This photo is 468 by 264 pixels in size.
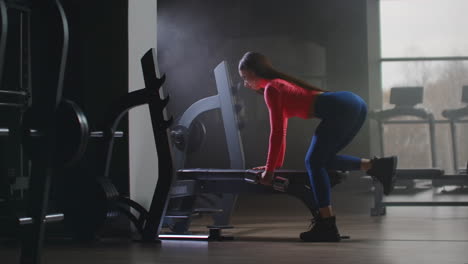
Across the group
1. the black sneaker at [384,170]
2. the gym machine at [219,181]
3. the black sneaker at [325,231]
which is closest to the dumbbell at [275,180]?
the gym machine at [219,181]

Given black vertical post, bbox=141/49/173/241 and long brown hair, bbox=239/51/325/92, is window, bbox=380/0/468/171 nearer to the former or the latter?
long brown hair, bbox=239/51/325/92

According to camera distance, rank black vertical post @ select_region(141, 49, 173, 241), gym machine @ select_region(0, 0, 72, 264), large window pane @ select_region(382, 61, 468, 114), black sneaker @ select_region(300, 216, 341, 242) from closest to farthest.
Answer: gym machine @ select_region(0, 0, 72, 264) < black vertical post @ select_region(141, 49, 173, 241) < black sneaker @ select_region(300, 216, 341, 242) < large window pane @ select_region(382, 61, 468, 114)

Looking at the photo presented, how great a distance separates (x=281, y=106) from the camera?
10.4 ft

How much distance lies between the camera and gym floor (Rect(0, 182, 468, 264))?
8.22 ft

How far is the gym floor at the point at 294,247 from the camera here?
2.51 metres

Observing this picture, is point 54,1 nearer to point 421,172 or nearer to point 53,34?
point 53,34

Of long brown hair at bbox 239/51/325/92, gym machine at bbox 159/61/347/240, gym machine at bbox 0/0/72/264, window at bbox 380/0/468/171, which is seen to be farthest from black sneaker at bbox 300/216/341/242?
window at bbox 380/0/468/171

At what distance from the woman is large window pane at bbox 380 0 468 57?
5.13m

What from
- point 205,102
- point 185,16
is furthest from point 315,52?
point 205,102

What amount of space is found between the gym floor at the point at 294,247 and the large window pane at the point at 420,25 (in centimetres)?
392

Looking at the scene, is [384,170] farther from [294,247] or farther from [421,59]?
[421,59]

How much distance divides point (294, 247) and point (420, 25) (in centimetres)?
593

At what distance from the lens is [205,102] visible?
12.3 feet

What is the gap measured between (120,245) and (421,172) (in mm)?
2704
